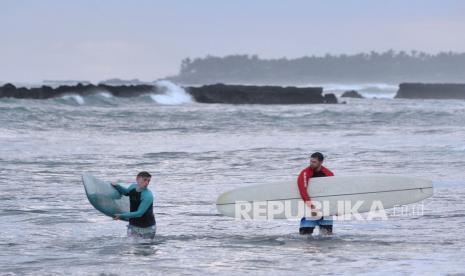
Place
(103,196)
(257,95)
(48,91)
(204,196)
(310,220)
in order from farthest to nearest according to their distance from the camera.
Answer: (257,95)
(48,91)
(204,196)
(103,196)
(310,220)

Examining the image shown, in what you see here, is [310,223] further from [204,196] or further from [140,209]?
[204,196]

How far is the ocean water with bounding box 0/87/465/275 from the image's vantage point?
9570mm

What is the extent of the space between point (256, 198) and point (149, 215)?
1489 millimetres

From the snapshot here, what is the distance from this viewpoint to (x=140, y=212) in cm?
1056

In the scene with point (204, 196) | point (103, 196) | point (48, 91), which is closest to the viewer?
point (103, 196)

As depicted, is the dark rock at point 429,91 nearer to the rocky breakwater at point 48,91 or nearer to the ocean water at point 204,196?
→ the rocky breakwater at point 48,91

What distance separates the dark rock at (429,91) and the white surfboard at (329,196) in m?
80.0

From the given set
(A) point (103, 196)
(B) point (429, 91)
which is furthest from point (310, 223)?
(B) point (429, 91)

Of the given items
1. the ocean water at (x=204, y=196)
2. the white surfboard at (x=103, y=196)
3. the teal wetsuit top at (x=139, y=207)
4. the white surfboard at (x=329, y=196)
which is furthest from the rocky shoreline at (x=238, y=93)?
the teal wetsuit top at (x=139, y=207)

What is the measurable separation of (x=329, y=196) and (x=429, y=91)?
81841mm

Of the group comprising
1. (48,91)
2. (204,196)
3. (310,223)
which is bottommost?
(204,196)

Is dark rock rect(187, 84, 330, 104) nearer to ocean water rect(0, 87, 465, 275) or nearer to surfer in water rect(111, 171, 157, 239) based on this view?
ocean water rect(0, 87, 465, 275)

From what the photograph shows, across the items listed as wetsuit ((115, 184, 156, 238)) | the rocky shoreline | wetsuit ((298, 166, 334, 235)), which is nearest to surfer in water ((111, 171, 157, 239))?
wetsuit ((115, 184, 156, 238))

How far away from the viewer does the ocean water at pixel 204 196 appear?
9.57 meters
